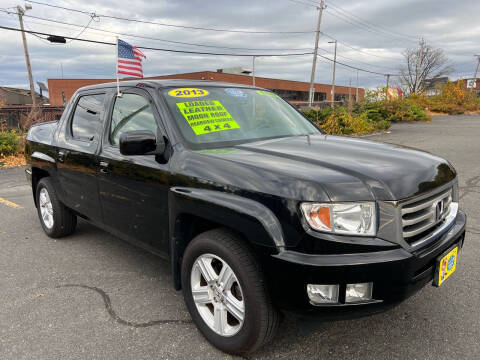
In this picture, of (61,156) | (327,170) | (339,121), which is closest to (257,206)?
(327,170)

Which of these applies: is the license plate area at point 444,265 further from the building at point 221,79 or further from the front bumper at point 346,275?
the building at point 221,79

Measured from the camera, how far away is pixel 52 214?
448 centimetres

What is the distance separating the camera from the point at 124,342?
2555 mm

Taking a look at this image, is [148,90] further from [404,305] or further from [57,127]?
[404,305]

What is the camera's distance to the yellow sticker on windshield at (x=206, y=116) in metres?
2.84

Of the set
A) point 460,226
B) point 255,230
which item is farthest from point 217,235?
point 460,226

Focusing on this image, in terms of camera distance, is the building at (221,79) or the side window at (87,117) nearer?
the side window at (87,117)

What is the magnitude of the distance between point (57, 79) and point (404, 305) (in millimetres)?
56314

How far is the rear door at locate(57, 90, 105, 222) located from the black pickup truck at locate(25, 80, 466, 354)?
39 millimetres

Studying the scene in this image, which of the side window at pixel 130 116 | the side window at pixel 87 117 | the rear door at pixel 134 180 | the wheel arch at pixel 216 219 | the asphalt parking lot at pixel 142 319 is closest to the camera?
the wheel arch at pixel 216 219

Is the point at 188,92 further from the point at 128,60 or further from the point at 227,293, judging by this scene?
the point at 227,293

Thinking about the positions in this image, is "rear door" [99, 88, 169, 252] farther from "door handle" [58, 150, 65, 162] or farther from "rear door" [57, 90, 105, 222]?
"door handle" [58, 150, 65, 162]

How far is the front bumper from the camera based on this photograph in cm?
191

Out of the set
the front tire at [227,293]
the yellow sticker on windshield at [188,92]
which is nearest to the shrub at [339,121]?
the yellow sticker on windshield at [188,92]
